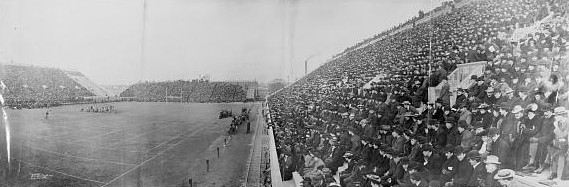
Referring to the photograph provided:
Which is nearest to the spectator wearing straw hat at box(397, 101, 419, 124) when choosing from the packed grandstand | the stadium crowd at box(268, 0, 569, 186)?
the stadium crowd at box(268, 0, 569, 186)

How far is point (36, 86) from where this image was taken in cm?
328

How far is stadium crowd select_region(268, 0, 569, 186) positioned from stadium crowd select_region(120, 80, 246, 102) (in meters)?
0.82

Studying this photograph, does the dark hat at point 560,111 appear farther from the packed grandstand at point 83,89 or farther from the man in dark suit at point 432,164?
the packed grandstand at point 83,89

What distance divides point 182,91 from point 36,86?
133cm

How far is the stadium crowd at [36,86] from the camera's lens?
318 cm

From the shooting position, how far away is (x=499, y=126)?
5.48 ft

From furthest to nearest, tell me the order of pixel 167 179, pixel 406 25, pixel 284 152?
pixel 167 179, pixel 284 152, pixel 406 25

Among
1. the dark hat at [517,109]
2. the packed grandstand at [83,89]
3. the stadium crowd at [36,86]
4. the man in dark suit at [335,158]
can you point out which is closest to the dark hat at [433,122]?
the dark hat at [517,109]

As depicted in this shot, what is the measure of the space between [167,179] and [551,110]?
2842 mm

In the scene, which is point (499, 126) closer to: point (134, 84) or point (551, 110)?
point (551, 110)

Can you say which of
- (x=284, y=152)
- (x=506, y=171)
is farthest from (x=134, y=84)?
(x=506, y=171)

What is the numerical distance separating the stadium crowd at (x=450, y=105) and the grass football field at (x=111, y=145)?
1051mm

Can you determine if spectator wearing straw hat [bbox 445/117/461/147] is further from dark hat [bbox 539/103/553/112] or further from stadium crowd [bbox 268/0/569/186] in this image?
dark hat [bbox 539/103/553/112]

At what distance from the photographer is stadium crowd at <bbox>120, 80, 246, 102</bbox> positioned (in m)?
3.15
